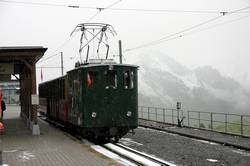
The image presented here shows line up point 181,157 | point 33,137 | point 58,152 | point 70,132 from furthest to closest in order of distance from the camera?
point 70,132 → point 33,137 → point 58,152 → point 181,157

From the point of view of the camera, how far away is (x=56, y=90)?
25.1m

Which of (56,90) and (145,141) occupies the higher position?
(56,90)

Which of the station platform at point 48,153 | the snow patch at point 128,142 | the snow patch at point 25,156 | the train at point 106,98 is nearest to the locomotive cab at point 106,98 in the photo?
the train at point 106,98

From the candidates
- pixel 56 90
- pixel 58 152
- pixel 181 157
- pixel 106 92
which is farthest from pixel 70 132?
pixel 181 157

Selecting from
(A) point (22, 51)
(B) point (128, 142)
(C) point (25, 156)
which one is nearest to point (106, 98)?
(B) point (128, 142)

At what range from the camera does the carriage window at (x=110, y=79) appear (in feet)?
56.5

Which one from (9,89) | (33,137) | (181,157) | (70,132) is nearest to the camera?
(181,157)

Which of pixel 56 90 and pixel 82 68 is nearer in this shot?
pixel 82 68

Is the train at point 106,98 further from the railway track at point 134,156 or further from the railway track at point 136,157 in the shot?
the railway track at point 136,157

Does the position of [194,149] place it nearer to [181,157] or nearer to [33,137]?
[181,157]

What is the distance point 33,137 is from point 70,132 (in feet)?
8.27

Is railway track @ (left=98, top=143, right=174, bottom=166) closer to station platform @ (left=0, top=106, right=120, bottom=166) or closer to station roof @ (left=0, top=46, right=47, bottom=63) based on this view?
station platform @ (left=0, top=106, right=120, bottom=166)

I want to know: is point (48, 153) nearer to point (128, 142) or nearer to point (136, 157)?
point (136, 157)

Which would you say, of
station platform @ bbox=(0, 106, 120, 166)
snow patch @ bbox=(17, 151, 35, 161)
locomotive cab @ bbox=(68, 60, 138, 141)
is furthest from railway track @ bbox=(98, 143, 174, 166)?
snow patch @ bbox=(17, 151, 35, 161)
